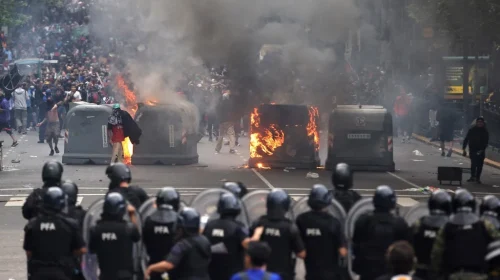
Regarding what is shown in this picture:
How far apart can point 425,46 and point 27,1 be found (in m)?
21.2

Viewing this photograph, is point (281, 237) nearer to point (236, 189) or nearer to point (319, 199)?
point (319, 199)

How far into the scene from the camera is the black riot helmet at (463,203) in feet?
33.8

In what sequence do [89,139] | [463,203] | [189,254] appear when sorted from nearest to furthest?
[189,254] → [463,203] → [89,139]

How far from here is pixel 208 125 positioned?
38219mm

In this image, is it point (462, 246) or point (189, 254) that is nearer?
point (189, 254)

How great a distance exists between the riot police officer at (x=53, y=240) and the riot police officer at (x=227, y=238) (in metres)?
1.19

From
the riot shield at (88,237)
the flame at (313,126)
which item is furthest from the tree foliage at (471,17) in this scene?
the riot shield at (88,237)

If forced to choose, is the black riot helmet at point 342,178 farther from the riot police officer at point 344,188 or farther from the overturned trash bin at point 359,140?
the overturned trash bin at point 359,140

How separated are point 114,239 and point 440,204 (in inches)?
109

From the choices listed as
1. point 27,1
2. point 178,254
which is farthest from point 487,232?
point 27,1

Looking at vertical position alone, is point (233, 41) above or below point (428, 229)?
above

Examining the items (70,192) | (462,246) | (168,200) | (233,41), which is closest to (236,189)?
(168,200)

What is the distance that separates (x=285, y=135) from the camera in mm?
27562

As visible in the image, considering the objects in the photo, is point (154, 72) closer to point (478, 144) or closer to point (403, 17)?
point (478, 144)
